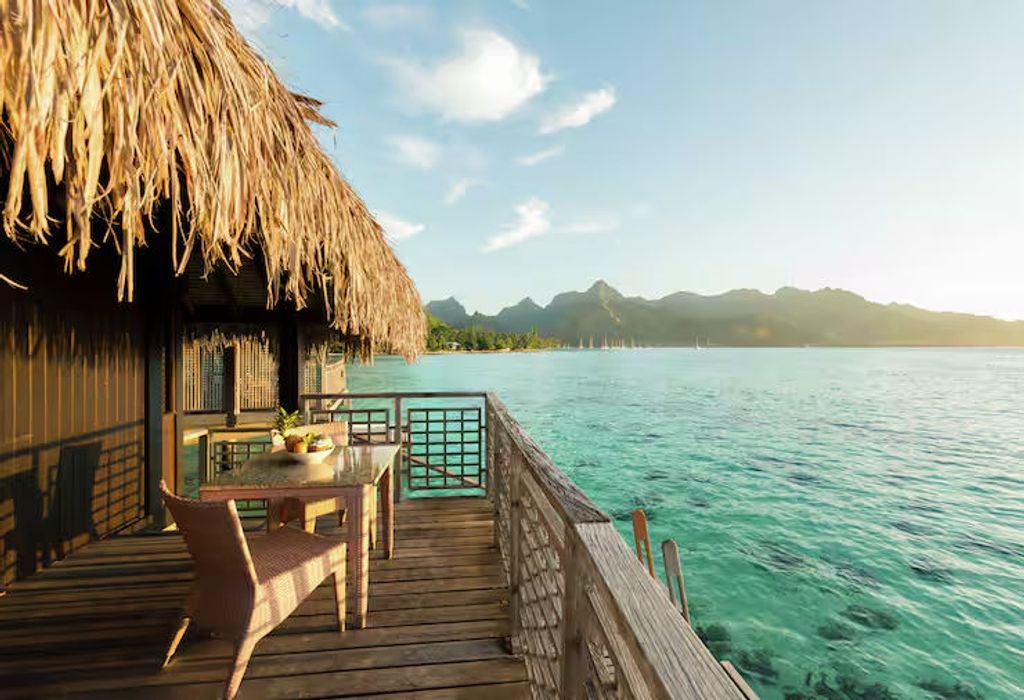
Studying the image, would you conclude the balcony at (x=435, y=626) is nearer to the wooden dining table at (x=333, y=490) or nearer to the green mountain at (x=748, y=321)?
the wooden dining table at (x=333, y=490)

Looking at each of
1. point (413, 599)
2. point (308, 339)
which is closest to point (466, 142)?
point (308, 339)

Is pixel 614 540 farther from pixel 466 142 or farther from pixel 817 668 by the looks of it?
pixel 466 142

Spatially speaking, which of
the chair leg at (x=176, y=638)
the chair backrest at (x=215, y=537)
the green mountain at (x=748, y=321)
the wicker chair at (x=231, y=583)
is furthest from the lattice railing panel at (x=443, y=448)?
the green mountain at (x=748, y=321)

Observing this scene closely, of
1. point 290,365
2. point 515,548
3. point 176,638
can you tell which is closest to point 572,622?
point 515,548

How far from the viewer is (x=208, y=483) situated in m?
2.56

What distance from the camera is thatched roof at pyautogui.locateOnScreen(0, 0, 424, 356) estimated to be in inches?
42.8

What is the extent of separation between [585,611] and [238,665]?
63.1 inches

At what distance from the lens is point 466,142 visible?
16359 millimetres

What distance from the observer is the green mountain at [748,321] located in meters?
120

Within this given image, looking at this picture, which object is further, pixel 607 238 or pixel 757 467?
pixel 607 238

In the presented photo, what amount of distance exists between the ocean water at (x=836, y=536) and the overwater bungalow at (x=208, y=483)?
178 inches

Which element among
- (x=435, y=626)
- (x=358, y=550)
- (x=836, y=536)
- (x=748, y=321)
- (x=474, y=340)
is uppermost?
(x=748, y=321)

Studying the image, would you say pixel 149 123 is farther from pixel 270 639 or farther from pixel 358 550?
pixel 270 639

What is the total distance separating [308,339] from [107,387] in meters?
2.92
